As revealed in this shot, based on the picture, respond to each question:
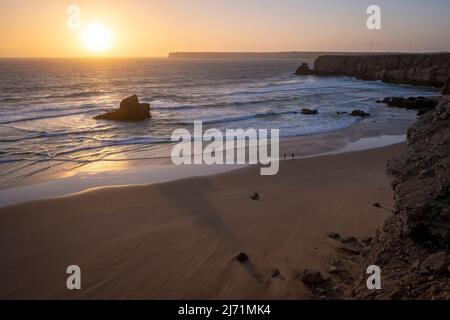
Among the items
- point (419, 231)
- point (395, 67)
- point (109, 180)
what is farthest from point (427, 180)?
point (395, 67)

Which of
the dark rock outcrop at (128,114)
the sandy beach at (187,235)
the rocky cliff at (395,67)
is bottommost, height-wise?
the sandy beach at (187,235)

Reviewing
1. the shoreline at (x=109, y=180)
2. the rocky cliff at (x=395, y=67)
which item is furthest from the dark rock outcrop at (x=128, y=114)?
the rocky cliff at (x=395, y=67)

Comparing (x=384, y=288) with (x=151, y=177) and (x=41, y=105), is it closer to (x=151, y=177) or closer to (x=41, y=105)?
(x=151, y=177)

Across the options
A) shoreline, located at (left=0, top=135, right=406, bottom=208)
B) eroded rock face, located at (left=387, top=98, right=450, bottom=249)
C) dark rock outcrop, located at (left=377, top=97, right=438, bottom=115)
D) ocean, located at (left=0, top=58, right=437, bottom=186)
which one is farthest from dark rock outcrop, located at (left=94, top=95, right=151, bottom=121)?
eroded rock face, located at (left=387, top=98, right=450, bottom=249)

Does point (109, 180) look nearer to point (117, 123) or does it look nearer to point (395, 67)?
point (117, 123)

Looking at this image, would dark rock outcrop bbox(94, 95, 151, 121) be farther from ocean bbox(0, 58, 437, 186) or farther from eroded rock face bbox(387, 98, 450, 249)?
eroded rock face bbox(387, 98, 450, 249)

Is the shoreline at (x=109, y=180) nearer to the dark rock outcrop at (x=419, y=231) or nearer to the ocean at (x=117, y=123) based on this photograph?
the ocean at (x=117, y=123)
